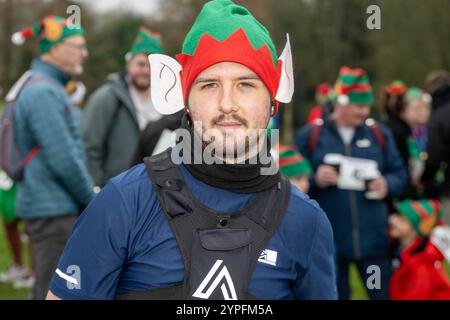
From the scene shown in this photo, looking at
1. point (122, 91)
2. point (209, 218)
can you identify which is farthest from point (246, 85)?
point (122, 91)

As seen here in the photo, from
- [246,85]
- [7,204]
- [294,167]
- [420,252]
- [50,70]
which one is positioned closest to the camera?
[246,85]

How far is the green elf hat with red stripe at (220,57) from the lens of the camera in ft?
6.07

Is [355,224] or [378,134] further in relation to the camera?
[378,134]

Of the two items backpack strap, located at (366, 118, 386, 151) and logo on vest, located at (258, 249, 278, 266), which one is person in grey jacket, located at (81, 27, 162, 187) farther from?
logo on vest, located at (258, 249, 278, 266)

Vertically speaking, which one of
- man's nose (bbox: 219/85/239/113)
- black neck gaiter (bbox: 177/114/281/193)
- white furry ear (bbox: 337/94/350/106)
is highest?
man's nose (bbox: 219/85/239/113)

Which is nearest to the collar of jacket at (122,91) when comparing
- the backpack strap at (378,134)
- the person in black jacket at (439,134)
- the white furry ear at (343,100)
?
the white furry ear at (343,100)

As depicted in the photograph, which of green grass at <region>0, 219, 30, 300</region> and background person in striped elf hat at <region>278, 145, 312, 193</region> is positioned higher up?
background person in striped elf hat at <region>278, 145, 312, 193</region>

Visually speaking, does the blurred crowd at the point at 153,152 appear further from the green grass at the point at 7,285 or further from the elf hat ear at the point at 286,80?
the elf hat ear at the point at 286,80

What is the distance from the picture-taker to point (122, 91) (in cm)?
510

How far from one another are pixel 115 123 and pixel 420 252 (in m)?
2.30

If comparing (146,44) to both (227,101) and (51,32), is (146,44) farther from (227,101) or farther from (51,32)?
(227,101)

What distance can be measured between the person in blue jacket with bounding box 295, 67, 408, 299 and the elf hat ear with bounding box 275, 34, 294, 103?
115 inches

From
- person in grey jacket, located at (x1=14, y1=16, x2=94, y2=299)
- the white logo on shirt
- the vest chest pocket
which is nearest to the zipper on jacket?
person in grey jacket, located at (x1=14, y1=16, x2=94, y2=299)

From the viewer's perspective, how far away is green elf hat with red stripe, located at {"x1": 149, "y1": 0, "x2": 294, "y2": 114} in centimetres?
185
